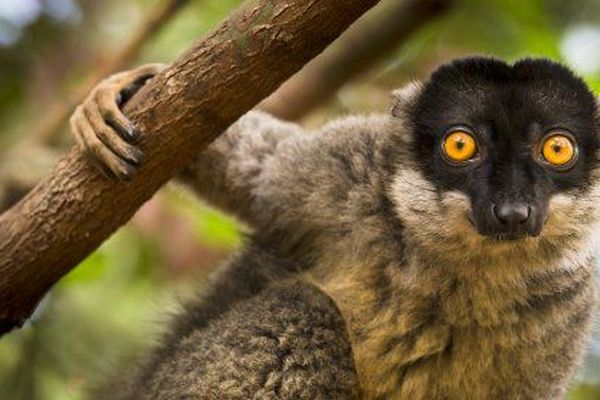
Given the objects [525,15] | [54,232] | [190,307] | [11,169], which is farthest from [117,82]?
[525,15]

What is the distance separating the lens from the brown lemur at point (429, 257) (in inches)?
178

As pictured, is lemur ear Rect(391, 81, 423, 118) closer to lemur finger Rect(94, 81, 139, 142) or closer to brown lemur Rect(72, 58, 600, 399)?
brown lemur Rect(72, 58, 600, 399)

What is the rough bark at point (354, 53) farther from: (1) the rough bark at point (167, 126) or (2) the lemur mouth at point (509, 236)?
(2) the lemur mouth at point (509, 236)

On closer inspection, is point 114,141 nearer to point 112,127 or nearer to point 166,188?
point 112,127

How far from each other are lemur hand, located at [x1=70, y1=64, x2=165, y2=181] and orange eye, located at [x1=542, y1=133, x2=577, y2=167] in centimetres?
161

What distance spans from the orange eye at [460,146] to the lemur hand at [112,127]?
1231mm

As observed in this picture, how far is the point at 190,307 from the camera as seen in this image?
5457 millimetres

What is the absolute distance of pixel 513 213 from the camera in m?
4.25

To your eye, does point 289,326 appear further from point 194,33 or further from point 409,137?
point 194,33

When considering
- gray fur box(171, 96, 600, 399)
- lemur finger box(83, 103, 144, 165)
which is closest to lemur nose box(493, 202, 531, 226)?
gray fur box(171, 96, 600, 399)

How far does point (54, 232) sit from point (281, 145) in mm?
1249

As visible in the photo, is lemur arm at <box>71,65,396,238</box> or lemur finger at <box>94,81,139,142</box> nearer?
lemur finger at <box>94,81,139,142</box>

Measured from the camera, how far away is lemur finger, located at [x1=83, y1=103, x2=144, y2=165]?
4457mm

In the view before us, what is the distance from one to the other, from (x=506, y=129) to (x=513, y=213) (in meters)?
0.41
